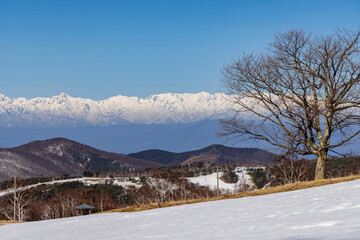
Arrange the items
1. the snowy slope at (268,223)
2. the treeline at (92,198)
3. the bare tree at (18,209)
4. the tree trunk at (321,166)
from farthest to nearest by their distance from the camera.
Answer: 1. the treeline at (92,198)
2. the bare tree at (18,209)
3. the tree trunk at (321,166)
4. the snowy slope at (268,223)

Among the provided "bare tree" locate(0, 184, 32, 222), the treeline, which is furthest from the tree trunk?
the treeline

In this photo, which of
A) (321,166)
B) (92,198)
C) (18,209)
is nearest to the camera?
(321,166)

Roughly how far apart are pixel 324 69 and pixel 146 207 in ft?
42.3

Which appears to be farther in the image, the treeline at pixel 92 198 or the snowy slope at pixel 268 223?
the treeline at pixel 92 198

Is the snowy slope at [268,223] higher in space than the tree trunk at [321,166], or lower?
lower


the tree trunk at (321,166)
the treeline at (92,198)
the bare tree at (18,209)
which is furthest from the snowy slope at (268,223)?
the treeline at (92,198)

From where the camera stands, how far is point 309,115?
2402cm

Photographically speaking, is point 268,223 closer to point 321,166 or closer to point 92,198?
point 321,166

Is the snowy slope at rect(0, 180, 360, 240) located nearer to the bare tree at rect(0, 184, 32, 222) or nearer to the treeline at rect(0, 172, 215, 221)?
the bare tree at rect(0, 184, 32, 222)

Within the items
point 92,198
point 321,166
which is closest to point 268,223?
point 321,166

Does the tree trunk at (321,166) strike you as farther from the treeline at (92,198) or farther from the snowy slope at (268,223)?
the treeline at (92,198)

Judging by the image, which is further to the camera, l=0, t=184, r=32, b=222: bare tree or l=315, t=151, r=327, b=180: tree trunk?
l=0, t=184, r=32, b=222: bare tree

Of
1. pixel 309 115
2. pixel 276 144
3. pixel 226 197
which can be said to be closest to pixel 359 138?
pixel 309 115

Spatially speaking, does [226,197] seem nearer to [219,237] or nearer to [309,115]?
[309,115]
